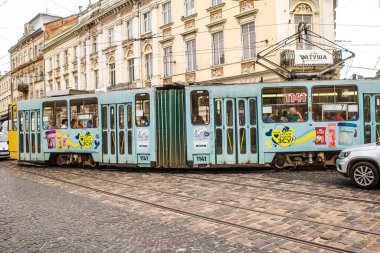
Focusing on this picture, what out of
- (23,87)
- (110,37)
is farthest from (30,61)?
(110,37)

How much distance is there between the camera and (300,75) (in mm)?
13258

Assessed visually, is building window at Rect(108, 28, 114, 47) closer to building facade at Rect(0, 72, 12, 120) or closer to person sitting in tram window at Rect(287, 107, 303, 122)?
person sitting in tram window at Rect(287, 107, 303, 122)

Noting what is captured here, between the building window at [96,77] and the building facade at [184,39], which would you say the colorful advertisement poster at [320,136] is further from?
the building window at [96,77]

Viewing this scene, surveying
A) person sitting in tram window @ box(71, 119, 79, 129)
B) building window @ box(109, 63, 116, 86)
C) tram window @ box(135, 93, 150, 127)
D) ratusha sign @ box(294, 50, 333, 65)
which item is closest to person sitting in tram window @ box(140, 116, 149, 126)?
tram window @ box(135, 93, 150, 127)

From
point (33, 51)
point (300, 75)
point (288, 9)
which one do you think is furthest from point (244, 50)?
point (33, 51)

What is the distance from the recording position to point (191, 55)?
25734 millimetres

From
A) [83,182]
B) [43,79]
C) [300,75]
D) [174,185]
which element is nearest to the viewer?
[174,185]

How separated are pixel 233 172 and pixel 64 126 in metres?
7.26

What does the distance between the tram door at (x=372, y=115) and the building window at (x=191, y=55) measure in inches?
576

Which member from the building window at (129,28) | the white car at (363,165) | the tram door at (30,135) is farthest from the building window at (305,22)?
the building window at (129,28)

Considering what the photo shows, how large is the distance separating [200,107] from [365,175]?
582 centimetres

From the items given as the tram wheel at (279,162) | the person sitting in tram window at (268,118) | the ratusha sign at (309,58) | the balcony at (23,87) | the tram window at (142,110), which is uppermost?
the balcony at (23,87)

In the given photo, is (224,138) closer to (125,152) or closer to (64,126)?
(125,152)

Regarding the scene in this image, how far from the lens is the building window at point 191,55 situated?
83.7 feet
